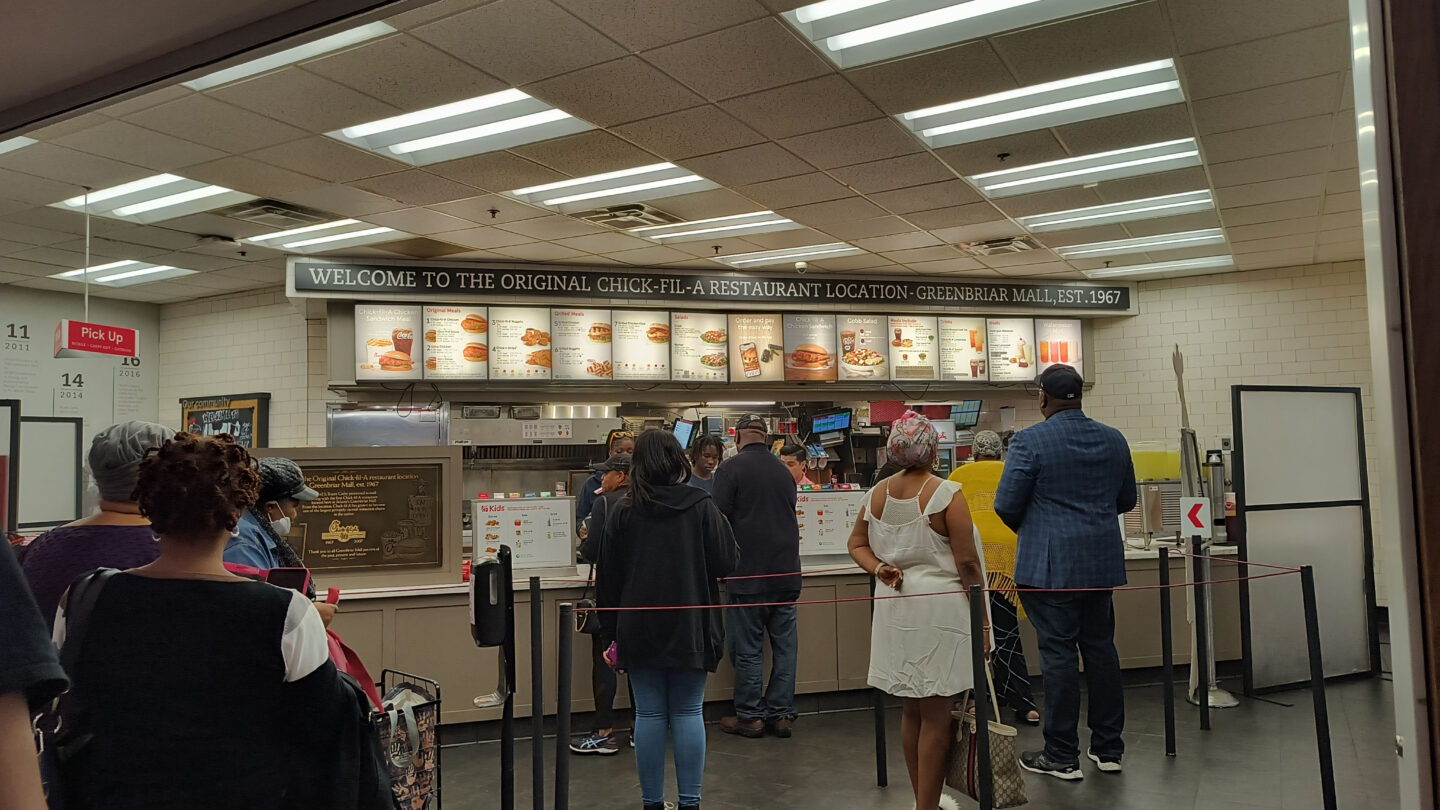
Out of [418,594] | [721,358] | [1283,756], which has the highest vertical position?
[721,358]

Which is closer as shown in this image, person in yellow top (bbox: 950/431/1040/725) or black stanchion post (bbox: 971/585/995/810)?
black stanchion post (bbox: 971/585/995/810)

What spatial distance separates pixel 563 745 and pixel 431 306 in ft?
19.3

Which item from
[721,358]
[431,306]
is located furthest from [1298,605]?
[431,306]

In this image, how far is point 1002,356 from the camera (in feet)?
32.1

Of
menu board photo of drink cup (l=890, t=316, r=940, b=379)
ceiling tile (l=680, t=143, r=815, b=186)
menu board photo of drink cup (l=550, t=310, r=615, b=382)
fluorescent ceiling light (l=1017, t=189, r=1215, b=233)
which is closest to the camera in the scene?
ceiling tile (l=680, t=143, r=815, b=186)

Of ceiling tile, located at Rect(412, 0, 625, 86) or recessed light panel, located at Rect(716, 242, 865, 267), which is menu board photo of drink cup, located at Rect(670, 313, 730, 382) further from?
ceiling tile, located at Rect(412, 0, 625, 86)

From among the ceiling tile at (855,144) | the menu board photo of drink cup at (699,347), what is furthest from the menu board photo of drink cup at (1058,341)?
the ceiling tile at (855,144)

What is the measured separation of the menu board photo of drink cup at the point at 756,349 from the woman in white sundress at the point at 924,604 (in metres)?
5.52

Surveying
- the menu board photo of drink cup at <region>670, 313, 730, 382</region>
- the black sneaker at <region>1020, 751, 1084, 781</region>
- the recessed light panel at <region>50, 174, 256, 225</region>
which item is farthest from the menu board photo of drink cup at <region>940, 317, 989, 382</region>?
the recessed light panel at <region>50, 174, 256, 225</region>

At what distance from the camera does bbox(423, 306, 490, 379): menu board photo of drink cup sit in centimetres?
816

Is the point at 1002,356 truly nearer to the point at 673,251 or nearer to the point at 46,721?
the point at 673,251

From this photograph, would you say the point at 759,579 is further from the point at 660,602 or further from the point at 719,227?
the point at 719,227

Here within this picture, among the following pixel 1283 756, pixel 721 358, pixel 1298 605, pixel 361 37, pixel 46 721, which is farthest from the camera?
pixel 721 358

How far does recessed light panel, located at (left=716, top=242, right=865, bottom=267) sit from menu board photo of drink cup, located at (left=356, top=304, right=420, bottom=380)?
281 cm
